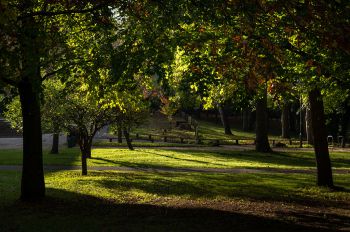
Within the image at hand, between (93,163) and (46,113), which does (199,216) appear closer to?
(46,113)

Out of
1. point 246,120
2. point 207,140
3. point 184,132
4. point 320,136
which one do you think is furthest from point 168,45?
point 246,120

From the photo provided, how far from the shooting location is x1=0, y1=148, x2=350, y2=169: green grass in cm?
2886

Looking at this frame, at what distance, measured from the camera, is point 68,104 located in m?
21.2

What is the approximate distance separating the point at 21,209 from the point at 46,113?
8591 millimetres

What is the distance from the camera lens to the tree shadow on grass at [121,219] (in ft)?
35.8

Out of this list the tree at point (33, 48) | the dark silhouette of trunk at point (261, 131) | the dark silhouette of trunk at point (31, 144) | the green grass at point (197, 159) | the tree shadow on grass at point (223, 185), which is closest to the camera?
the tree at point (33, 48)

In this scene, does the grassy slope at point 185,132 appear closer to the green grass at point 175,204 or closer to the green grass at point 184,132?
the green grass at point 184,132

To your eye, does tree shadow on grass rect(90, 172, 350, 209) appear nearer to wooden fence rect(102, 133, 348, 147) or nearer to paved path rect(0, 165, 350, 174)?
paved path rect(0, 165, 350, 174)

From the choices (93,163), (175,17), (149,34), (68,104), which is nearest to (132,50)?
(149,34)

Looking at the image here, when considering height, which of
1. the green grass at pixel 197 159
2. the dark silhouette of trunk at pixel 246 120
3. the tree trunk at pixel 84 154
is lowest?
the green grass at pixel 197 159

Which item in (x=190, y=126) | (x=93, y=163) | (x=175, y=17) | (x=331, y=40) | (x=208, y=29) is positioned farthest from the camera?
(x=190, y=126)

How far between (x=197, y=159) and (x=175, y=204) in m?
18.0

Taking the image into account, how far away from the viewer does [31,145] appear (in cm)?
1432

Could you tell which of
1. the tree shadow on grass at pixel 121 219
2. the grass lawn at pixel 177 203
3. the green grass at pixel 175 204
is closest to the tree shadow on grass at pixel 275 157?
the grass lawn at pixel 177 203
